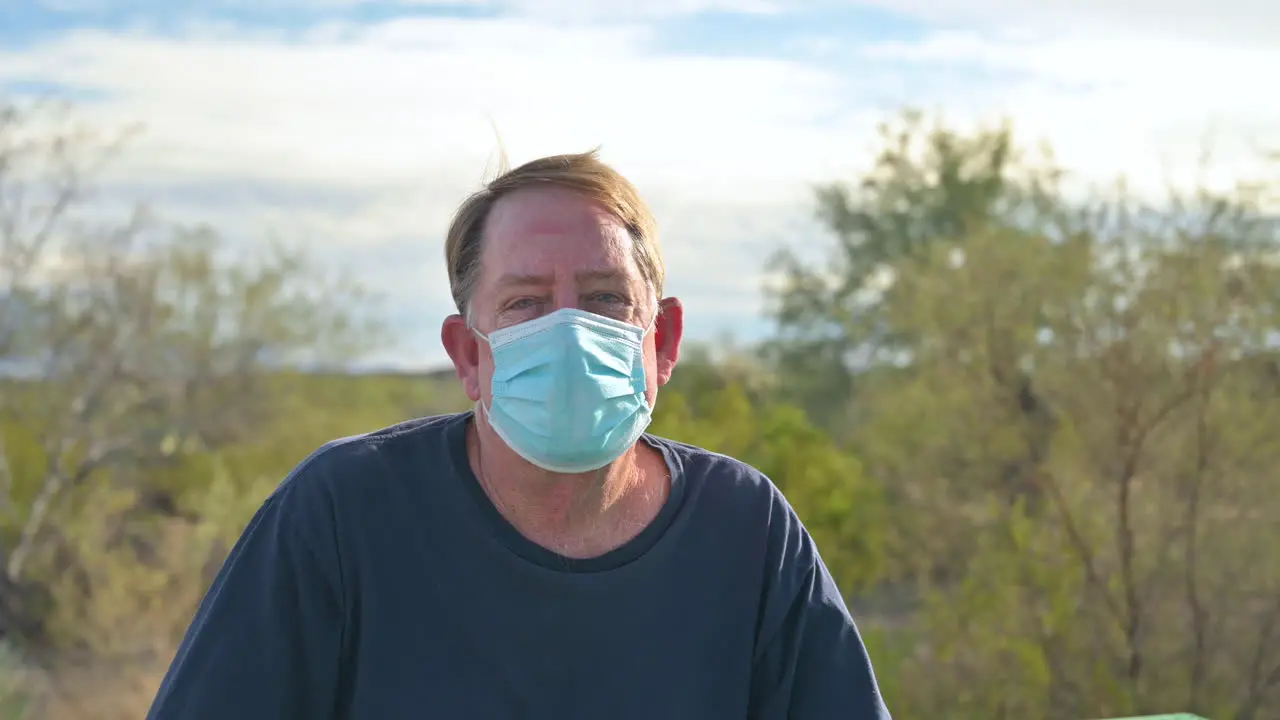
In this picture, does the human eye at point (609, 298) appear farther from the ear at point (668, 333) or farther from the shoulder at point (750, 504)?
the shoulder at point (750, 504)

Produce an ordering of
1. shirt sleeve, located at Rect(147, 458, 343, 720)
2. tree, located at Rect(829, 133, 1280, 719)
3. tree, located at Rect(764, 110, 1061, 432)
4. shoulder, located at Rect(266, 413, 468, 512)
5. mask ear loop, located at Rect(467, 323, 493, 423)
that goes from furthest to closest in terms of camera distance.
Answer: tree, located at Rect(764, 110, 1061, 432) → tree, located at Rect(829, 133, 1280, 719) → mask ear loop, located at Rect(467, 323, 493, 423) → shoulder, located at Rect(266, 413, 468, 512) → shirt sleeve, located at Rect(147, 458, 343, 720)

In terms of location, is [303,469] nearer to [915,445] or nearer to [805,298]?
[915,445]

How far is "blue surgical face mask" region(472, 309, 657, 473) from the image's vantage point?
220cm

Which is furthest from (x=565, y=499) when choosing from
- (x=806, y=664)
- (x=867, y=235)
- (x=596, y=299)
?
(x=867, y=235)

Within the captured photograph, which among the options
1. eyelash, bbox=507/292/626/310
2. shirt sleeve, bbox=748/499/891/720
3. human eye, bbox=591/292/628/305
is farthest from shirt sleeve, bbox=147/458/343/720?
shirt sleeve, bbox=748/499/891/720

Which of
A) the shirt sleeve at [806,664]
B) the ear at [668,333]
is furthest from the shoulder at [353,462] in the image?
the shirt sleeve at [806,664]

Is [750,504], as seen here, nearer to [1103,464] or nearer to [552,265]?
[552,265]

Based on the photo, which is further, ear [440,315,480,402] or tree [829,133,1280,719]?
tree [829,133,1280,719]

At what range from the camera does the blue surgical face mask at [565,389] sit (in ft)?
7.20

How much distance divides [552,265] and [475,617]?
0.55 m

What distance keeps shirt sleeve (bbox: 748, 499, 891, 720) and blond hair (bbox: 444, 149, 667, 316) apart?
550 millimetres

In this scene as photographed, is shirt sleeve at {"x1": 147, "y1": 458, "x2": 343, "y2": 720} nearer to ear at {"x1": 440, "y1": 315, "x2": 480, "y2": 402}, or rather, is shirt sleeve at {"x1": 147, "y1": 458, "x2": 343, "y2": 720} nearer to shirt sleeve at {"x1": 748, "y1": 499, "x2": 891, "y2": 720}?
ear at {"x1": 440, "y1": 315, "x2": 480, "y2": 402}

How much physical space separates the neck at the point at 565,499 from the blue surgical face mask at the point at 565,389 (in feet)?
0.12

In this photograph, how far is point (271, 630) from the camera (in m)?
2.03
